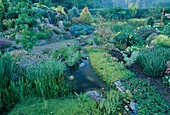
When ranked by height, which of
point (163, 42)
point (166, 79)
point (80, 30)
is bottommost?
point (166, 79)

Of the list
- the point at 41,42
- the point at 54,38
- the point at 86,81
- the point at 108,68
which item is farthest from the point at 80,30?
the point at 86,81

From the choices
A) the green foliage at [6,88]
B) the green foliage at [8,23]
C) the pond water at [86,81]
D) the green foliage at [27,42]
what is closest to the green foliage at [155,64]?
the pond water at [86,81]

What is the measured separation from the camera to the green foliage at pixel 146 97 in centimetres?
431

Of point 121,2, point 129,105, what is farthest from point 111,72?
point 121,2

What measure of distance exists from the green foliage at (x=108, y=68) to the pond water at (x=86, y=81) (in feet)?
0.71

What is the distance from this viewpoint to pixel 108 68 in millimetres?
6809

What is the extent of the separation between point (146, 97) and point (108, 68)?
2.18 meters

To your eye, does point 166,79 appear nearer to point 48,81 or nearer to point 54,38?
point 48,81

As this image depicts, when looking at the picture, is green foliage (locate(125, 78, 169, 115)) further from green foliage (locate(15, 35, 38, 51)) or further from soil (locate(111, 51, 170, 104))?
green foliage (locate(15, 35, 38, 51))

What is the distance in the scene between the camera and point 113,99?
13.4 feet

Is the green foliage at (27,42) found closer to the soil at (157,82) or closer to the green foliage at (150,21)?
the soil at (157,82)

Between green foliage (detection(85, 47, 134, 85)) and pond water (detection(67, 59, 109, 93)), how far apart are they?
22 cm

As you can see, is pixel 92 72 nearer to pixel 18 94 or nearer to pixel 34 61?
pixel 34 61

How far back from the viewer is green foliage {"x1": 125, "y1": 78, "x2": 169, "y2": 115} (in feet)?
14.1
